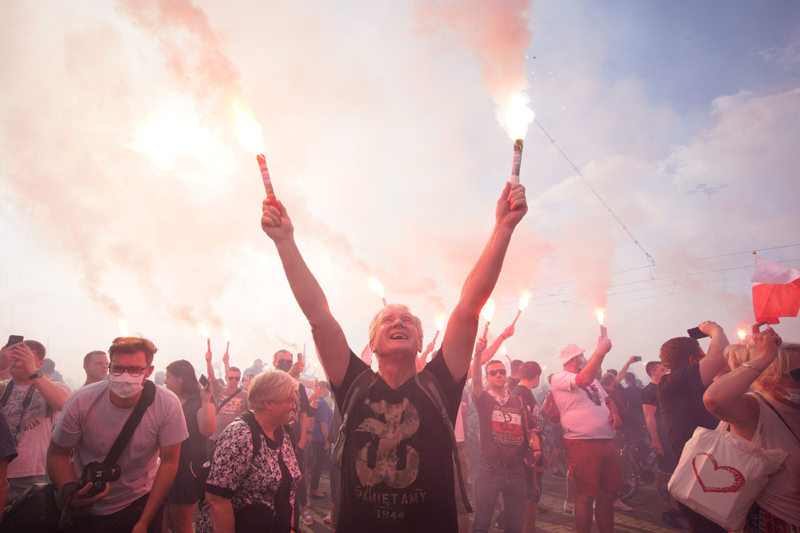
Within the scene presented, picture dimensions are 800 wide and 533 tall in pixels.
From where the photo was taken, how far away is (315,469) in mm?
9422

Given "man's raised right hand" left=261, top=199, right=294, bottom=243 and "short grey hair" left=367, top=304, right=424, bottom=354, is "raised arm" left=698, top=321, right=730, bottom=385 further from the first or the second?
"man's raised right hand" left=261, top=199, right=294, bottom=243

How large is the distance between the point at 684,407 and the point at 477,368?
2.57 m

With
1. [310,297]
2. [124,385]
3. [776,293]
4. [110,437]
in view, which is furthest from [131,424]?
[776,293]

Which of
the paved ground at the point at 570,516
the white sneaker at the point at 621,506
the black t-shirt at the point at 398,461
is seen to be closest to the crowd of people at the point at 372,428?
the black t-shirt at the point at 398,461

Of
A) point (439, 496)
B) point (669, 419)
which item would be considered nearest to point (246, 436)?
point (439, 496)

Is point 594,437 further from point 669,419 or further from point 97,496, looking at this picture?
point 97,496

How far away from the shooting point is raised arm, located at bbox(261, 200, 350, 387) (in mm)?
2316

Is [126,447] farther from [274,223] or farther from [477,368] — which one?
[477,368]

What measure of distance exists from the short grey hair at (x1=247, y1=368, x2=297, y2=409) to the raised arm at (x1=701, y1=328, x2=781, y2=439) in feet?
11.8

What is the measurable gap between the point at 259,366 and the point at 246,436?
16.0 meters

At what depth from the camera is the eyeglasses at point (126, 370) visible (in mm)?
3689

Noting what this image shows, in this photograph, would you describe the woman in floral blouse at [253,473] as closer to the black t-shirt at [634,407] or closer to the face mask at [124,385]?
the face mask at [124,385]

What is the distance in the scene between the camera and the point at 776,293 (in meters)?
4.27

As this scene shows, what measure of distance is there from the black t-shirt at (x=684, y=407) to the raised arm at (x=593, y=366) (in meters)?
0.94
